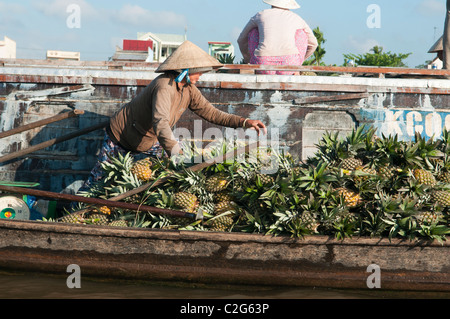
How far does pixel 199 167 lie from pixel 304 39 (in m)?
3.14

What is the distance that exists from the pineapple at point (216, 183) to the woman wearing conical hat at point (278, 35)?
227cm

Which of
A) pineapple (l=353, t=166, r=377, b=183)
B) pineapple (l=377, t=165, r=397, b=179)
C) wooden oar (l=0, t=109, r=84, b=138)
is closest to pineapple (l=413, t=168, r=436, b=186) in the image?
pineapple (l=377, t=165, r=397, b=179)

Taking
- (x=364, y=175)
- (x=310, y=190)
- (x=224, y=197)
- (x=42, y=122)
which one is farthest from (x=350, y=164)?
(x=42, y=122)

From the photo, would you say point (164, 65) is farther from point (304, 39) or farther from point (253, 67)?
point (304, 39)

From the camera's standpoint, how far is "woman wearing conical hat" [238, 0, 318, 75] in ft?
23.8

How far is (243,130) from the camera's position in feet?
23.5

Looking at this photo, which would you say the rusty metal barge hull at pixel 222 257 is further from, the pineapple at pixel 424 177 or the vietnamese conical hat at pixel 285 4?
the vietnamese conical hat at pixel 285 4

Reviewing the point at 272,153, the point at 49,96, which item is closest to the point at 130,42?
the point at 49,96

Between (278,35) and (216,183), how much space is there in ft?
9.11

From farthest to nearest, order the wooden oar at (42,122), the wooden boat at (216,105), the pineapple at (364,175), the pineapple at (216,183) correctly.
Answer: the wooden boat at (216,105) → the wooden oar at (42,122) → the pineapple at (216,183) → the pineapple at (364,175)

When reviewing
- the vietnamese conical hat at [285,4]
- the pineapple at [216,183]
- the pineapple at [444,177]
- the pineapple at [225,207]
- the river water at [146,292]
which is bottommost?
the river water at [146,292]

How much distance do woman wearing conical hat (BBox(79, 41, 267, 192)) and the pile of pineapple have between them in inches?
15.2

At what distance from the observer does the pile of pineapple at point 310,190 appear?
198 inches

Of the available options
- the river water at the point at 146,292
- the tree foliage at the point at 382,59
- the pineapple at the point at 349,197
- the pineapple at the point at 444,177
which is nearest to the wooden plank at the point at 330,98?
the pineapple at the point at 444,177
